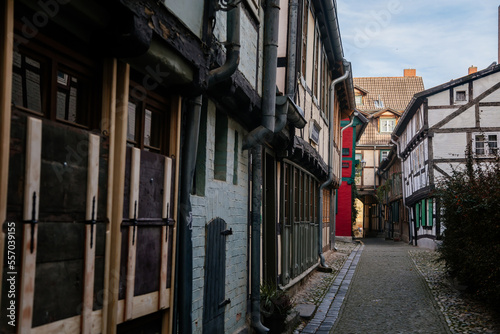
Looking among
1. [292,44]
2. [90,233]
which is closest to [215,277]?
[90,233]

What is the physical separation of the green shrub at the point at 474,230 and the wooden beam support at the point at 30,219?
593 cm

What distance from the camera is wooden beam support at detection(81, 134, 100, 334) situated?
293 cm

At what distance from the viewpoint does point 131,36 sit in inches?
119

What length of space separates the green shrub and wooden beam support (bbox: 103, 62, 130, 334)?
5.26m

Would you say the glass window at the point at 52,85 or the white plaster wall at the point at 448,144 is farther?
the white plaster wall at the point at 448,144

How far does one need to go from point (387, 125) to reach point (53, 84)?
3896cm

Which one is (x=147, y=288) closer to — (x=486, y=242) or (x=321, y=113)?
(x=486, y=242)

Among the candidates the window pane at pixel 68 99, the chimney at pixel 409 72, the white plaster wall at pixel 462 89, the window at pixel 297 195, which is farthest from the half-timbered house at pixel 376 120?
the window pane at pixel 68 99

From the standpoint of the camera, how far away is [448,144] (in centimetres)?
2192

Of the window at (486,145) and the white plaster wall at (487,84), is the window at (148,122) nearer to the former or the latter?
the window at (486,145)

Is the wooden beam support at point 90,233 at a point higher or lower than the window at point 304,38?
lower

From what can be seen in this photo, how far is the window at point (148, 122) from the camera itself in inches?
144

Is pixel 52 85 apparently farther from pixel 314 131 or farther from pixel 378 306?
pixel 314 131

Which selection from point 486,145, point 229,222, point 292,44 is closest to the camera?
point 229,222
